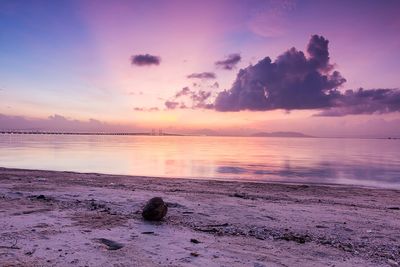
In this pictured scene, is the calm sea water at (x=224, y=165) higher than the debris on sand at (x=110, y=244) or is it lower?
lower

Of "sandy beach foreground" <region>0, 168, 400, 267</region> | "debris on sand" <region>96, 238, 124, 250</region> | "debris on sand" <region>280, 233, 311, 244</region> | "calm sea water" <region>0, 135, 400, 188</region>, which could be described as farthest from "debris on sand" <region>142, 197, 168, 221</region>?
"calm sea water" <region>0, 135, 400, 188</region>

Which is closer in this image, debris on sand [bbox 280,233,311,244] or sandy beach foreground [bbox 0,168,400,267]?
sandy beach foreground [bbox 0,168,400,267]

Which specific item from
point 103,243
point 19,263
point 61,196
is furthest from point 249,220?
point 61,196

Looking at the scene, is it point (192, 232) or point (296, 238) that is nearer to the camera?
point (296, 238)

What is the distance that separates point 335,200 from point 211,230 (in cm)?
870

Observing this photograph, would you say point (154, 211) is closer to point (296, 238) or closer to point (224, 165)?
point (296, 238)

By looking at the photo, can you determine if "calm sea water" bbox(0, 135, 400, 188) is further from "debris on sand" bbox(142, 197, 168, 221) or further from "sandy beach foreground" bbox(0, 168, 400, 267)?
"debris on sand" bbox(142, 197, 168, 221)

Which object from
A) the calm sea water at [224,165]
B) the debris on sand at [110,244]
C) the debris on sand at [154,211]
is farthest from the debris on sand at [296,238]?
the calm sea water at [224,165]

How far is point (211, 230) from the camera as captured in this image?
31.7 feet

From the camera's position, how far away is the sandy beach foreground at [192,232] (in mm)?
7414

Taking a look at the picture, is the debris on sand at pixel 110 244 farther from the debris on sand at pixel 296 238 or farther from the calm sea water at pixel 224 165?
the calm sea water at pixel 224 165

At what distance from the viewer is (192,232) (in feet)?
30.9

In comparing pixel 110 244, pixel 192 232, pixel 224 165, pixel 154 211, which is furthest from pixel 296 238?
pixel 224 165

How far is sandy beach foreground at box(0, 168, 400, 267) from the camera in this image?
7414 millimetres
